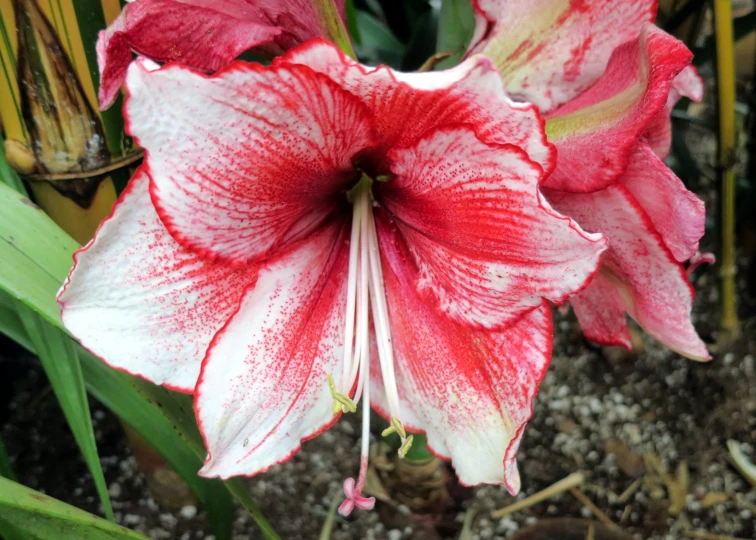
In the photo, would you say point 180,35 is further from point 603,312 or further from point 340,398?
point 603,312

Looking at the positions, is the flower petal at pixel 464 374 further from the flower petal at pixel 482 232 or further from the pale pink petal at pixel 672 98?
the pale pink petal at pixel 672 98

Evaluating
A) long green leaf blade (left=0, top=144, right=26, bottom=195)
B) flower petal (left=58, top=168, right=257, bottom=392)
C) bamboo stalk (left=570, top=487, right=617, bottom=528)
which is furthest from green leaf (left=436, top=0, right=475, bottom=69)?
bamboo stalk (left=570, top=487, right=617, bottom=528)

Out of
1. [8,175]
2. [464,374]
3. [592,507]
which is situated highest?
[8,175]

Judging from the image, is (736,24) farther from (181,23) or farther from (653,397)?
(181,23)

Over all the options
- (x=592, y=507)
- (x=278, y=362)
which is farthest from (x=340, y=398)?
(x=592, y=507)

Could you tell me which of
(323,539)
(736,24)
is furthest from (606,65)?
(323,539)

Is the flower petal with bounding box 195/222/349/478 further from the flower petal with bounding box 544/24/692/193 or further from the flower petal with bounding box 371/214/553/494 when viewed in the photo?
the flower petal with bounding box 544/24/692/193
